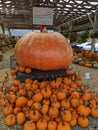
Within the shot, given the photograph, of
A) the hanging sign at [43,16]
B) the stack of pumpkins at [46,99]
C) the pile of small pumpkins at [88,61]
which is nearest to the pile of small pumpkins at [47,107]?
the stack of pumpkins at [46,99]

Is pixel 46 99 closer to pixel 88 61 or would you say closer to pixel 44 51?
pixel 44 51

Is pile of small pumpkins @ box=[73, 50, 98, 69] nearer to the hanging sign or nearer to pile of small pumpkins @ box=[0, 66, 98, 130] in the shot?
the hanging sign

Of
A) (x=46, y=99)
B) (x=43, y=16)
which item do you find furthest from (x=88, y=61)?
(x=46, y=99)

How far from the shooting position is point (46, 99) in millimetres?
1872

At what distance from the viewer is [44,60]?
8.21ft

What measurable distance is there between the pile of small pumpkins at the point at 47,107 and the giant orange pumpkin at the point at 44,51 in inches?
18.3

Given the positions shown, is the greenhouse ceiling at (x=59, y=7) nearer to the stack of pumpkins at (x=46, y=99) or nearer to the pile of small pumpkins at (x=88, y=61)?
the pile of small pumpkins at (x=88, y=61)

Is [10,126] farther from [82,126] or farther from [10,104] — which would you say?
[82,126]

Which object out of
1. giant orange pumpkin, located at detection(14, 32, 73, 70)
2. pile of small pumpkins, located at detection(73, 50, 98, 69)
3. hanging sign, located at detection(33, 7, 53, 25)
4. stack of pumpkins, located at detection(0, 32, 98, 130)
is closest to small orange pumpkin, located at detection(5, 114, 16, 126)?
stack of pumpkins, located at detection(0, 32, 98, 130)

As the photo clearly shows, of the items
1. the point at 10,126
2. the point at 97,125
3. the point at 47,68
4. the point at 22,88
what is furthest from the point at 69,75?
the point at 10,126

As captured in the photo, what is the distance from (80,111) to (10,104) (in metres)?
0.68

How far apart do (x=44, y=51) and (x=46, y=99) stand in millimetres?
788

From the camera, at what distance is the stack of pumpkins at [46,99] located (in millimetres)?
1632

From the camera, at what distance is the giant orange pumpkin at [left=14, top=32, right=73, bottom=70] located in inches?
97.8
